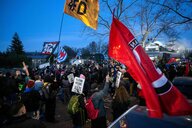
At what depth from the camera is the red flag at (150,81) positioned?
3.65 metres

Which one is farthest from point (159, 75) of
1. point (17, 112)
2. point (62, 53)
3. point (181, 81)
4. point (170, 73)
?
point (62, 53)

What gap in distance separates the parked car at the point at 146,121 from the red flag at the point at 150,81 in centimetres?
9

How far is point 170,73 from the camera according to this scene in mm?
21406

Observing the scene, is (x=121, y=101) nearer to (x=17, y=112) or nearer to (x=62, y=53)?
(x=17, y=112)

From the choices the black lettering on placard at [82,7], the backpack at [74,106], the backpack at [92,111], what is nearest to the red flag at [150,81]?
the backpack at [92,111]

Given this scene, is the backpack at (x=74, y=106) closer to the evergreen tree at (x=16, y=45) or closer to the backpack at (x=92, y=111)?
the backpack at (x=92, y=111)

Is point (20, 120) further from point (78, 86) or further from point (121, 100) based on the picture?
point (121, 100)

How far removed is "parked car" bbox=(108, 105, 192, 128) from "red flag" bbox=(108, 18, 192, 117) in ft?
0.31

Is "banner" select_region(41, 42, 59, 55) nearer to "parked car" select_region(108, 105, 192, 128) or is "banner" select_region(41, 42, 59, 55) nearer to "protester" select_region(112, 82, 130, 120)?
"protester" select_region(112, 82, 130, 120)

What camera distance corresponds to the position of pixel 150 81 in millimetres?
3799

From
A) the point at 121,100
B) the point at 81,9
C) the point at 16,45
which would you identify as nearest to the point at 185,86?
the point at 121,100

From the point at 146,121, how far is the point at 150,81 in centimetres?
56

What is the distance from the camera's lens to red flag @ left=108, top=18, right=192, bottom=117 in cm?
365

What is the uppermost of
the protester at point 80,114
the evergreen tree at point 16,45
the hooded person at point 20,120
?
the evergreen tree at point 16,45
